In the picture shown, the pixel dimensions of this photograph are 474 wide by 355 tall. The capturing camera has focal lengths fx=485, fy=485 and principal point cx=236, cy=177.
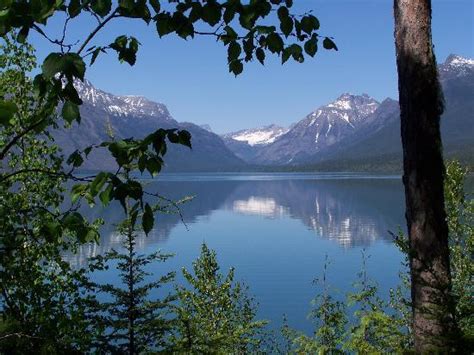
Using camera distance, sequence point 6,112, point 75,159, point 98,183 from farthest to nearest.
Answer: point 75,159
point 98,183
point 6,112

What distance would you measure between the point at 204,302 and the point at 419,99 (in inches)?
557

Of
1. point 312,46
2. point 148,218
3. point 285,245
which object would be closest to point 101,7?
point 148,218

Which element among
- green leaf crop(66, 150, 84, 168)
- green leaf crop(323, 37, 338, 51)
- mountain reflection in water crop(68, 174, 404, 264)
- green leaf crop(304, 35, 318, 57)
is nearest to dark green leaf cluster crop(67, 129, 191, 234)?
green leaf crop(66, 150, 84, 168)

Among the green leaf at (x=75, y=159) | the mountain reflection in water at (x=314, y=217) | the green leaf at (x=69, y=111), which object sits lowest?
the mountain reflection in water at (x=314, y=217)

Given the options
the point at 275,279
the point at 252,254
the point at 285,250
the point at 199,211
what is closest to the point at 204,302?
the point at 275,279

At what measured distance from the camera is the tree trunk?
4.91m

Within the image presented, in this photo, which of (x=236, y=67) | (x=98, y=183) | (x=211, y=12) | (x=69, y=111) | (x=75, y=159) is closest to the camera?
(x=98, y=183)

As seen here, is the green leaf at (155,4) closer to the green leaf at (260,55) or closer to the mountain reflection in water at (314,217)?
the green leaf at (260,55)

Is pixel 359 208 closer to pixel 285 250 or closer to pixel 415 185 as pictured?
pixel 285 250

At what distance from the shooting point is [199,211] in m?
161

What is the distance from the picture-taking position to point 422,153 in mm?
4957

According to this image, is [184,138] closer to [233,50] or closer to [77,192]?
[77,192]

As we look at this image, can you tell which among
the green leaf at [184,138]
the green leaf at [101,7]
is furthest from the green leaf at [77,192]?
the green leaf at [101,7]

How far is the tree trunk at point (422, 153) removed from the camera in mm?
4906
